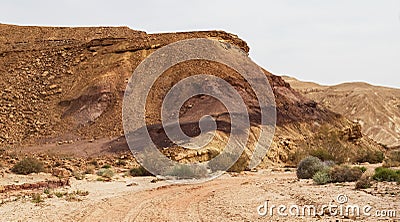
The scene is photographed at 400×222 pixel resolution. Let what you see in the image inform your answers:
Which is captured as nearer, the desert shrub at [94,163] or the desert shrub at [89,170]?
the desert shrub at [89,170]

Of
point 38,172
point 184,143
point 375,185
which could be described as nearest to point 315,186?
point 375,185

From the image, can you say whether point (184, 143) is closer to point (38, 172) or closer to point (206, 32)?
point (38, 172)

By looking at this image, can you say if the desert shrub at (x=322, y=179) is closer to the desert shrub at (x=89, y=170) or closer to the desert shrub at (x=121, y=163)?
the desert shrub at (x=89, y=170)

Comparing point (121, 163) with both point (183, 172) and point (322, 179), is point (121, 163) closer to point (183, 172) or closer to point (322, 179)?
point (183, 172)

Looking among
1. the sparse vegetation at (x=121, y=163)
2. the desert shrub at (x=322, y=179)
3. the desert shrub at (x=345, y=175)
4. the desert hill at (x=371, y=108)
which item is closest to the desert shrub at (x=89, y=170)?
the sparse vegetation at (x=121, y=163)

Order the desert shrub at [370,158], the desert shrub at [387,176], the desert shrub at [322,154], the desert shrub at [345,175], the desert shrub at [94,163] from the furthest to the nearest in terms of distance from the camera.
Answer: the desert shrub at [370,158] → the desert shrub at [322,154] → the desert shrub at [94,163] → the desert shrub at [345,175] → the desert shrub at [387,176]

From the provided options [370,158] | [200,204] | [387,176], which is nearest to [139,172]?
[387,176]

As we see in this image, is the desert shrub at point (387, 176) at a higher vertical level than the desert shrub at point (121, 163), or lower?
higher

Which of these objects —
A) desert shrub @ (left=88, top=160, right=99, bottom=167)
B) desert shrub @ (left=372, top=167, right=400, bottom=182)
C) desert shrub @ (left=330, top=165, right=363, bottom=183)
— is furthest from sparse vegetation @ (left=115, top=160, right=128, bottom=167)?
desert shrub @ (left=372, top=167, right=400, bottom=182)

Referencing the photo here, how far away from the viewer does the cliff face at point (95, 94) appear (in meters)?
42.6

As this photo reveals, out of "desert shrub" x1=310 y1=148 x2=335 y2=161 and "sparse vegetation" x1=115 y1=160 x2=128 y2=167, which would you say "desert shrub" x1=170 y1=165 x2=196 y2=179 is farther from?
"desert shrub" x1=310 y1=148 x2=335 y2=161

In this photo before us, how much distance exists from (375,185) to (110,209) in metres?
7.90

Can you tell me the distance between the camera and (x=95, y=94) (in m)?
46.6

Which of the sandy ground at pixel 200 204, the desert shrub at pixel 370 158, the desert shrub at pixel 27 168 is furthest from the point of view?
the desert shrub at pixel 370 158
